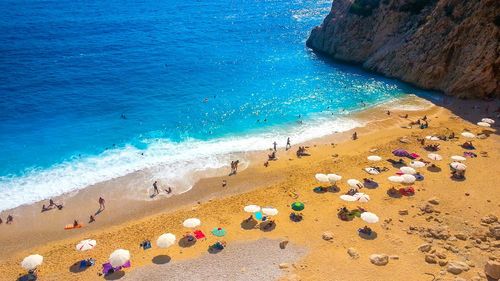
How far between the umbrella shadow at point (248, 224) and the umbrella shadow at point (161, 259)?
609cm

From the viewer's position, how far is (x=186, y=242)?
30219 millimetres

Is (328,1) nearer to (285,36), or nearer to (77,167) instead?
(285,36)

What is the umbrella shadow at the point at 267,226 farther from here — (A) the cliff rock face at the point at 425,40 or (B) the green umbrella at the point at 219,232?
(A) the cliff rock face at the point at 425,40

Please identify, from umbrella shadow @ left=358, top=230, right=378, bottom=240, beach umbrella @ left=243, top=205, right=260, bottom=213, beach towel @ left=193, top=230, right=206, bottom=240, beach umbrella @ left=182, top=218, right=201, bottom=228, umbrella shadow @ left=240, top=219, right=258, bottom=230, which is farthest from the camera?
beach umbrella @ left=243, top=205, right=260, bottom=213

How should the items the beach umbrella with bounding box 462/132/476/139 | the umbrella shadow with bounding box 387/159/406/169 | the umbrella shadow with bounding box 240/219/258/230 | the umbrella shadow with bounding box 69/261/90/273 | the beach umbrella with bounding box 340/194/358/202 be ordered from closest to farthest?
the umbrella shadow with bounding box 69/261/90/273 → the umbrella shadow with bounding box 240/219/258/230 → the beach umbrella with bounding box 340/194/358/202 → the umbrella shadow with bounding box 387/159/406/169 → the beach umbrella with bounding box 462/132/476/139

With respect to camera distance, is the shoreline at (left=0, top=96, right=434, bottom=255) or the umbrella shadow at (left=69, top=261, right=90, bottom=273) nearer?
the umbrella shadow at (left=69, top=261, right=90, bottom=273)

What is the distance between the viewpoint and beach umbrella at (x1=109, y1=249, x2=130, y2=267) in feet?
88.1

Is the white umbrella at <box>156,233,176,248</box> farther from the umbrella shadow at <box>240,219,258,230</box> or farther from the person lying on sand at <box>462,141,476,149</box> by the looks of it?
the person lying on sand at <box>462,141,476,149</box>

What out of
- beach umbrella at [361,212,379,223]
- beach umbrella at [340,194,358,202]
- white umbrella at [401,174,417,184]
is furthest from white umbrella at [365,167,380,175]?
beach umbrella at [361,212,379,223]

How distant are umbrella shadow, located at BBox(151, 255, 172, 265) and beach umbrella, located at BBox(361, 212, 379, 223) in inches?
555

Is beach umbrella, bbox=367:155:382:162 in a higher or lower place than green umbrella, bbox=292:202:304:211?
higher

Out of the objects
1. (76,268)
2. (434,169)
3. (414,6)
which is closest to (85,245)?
(76,268)

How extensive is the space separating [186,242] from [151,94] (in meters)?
33.0

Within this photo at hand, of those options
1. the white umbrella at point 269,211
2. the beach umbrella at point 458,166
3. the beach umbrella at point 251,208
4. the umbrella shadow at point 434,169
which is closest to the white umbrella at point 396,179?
the umbrella shadow at point 434,169
